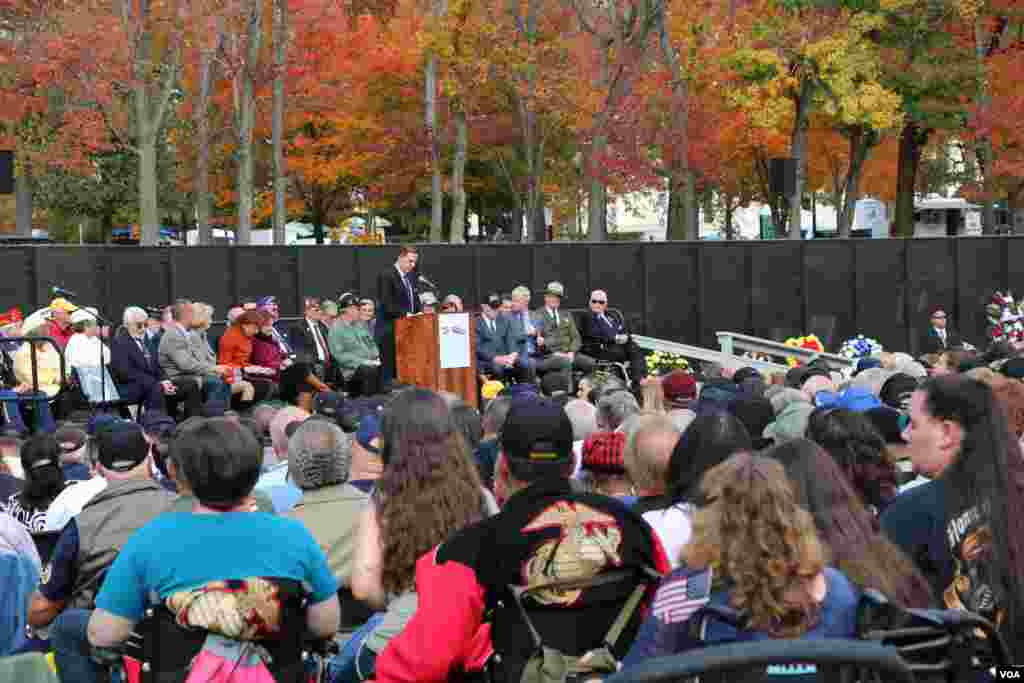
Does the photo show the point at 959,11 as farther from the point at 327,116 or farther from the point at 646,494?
the point at 646,494

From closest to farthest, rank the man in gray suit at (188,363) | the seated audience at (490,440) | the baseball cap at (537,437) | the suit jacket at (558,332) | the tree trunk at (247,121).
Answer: the baseball cap at (537,437) → the seated audience at (490,440) → the man in gray suit at (188,363) → the suit jacket at (558,332) → the tree trunk at (247,121)

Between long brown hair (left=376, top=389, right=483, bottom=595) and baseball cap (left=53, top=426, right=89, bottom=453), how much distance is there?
2928mm

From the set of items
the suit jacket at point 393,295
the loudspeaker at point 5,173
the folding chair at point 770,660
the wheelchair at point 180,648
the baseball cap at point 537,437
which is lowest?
the wheelchair at point 180,648

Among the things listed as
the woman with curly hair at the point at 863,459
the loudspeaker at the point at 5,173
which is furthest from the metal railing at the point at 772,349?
the woman with curly hair at the point at 863,459

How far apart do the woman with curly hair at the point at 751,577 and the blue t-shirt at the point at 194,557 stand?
120 centimetres

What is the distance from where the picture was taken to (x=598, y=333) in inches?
820

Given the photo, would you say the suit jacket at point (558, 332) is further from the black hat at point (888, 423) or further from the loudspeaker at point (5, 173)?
the black hat at point (888, 423)

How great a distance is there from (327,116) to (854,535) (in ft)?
125

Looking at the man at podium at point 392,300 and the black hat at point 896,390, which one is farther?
the man at podium at point 392,300

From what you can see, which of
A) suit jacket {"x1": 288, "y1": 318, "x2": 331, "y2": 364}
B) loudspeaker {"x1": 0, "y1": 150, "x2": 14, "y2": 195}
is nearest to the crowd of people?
suit jacket {"x1": 288, "y1": 318, "x2": 331, "y2": 364}

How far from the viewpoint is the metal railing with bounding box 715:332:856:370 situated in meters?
21.0

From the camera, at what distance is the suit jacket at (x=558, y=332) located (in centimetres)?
2017

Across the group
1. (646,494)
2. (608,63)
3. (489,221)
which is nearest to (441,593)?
(646,494)

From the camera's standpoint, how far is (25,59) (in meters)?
33.2
